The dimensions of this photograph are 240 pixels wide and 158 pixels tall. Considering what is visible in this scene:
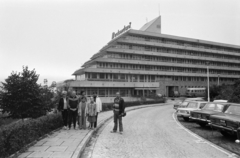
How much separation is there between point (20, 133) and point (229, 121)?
785cm

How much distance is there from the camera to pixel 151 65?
201 ft

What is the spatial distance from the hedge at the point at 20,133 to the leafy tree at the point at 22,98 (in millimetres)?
11871

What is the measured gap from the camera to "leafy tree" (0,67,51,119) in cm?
2005

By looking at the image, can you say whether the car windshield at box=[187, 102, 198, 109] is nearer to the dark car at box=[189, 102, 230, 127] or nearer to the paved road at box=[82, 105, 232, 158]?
the dark car at box=[189, 102, 230, 127]

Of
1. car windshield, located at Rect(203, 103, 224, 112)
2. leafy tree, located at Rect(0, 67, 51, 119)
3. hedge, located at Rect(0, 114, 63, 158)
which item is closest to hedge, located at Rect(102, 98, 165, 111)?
leafy tree, located at Rect(0, 67, 51, 119)

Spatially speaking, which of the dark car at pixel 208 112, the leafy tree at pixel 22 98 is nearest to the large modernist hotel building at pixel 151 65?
the leafy tree at pixel 22 98

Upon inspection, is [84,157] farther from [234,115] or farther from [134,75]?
[134,75]

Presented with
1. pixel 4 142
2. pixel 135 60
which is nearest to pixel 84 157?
pixel 4 142

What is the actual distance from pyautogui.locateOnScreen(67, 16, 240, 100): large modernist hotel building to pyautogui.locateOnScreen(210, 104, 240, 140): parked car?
127 ft

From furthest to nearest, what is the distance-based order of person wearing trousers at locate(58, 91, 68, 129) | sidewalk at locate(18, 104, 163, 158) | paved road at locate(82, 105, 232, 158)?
person wearing trousers at locate(58, 91, 68, 129) → paved road at locate(82, 105, 232, 158) → sidewalk at locate(18, 104, 163, 158)

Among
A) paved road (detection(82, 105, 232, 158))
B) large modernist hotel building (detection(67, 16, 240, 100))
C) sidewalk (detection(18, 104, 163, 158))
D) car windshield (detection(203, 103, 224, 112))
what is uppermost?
large modernist hotel building (detection(67, 16, 240, 100))

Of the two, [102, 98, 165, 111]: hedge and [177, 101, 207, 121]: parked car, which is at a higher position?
[177, 101, 207, 121]: parked car

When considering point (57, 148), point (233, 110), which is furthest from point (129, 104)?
point (57, 148)

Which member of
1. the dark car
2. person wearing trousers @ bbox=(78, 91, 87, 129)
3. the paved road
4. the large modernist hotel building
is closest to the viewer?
the paved road
